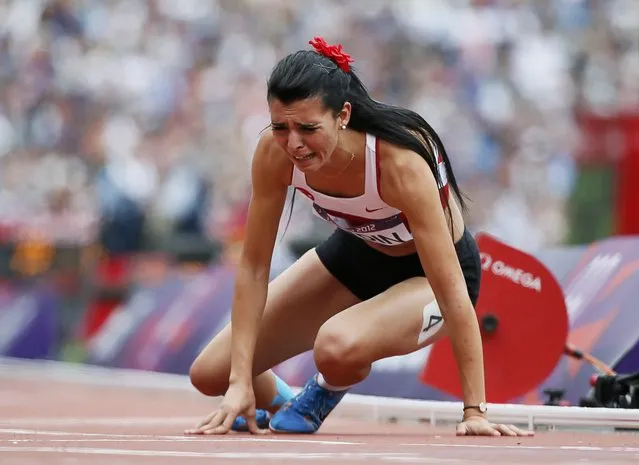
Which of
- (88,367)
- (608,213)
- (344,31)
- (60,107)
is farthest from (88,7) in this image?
(608,213)

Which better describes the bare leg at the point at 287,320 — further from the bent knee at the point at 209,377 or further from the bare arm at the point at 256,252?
the bare arm at the point at 256,252

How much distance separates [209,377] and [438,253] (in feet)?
4.56

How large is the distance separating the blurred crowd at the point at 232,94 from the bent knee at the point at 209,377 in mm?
10445

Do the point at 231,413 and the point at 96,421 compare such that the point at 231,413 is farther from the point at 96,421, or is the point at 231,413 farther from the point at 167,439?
the point at 96,421

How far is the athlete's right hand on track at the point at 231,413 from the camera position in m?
5.84

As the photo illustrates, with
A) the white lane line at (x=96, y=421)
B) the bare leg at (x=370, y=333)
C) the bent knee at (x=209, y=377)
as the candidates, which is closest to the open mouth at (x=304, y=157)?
the bare leg at (x=370, y=333)

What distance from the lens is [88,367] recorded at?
13.8 metres

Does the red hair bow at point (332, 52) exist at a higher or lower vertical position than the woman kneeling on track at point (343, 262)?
higher

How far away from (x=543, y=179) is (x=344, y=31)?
486cm

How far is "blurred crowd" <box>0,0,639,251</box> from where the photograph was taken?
18219 millimetres

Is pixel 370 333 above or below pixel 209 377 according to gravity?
above

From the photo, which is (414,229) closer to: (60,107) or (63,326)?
(63,326)

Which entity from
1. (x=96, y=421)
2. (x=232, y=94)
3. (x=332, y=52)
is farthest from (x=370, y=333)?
(x=232, y=94)

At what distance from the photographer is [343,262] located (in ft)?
21.2
